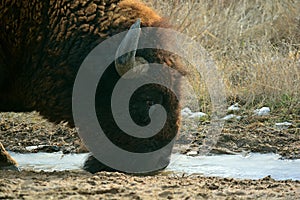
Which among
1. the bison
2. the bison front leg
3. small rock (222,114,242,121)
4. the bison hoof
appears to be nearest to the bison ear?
the bison

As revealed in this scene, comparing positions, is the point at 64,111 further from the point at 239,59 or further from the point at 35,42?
the point at 239,59

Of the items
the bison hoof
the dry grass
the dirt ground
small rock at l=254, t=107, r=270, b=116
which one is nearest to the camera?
the dirt ground

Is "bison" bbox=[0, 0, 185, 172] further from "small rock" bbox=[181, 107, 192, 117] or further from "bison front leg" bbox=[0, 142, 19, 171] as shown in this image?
"small rock" bbox=[181, 107, 192, 117]

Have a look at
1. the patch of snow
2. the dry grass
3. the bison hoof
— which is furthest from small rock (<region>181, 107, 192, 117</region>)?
the bison hoof

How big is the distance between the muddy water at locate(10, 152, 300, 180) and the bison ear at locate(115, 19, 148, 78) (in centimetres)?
116

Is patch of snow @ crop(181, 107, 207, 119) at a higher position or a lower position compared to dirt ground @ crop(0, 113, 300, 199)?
lower

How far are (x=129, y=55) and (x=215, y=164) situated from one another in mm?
1761

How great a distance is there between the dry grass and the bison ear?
7.03 ft

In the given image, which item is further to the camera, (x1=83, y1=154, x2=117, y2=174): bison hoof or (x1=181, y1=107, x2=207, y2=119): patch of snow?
(x1=181, y1=107, x2=207, y2=119): patch of snow

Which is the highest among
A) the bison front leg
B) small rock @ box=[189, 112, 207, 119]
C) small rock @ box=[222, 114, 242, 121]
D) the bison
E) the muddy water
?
the bison

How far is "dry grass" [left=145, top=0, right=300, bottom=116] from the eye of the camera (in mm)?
9555

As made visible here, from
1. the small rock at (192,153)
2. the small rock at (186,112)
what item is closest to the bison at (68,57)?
the small rock at (192,153)

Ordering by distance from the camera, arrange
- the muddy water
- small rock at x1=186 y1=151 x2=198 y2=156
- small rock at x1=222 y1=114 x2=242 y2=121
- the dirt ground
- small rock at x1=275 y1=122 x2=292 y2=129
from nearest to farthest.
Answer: the dirt ground → the muddy water → small rock at x1=186 y1=151 x2=198 y2=156 → small rock at x1=275 y1=122 x2=292 y2=129 → small rock at x1=222 y1=114 x2=242 y2=121

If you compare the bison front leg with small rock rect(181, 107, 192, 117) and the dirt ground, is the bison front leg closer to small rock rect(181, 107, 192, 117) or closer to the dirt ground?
the dirt ground
